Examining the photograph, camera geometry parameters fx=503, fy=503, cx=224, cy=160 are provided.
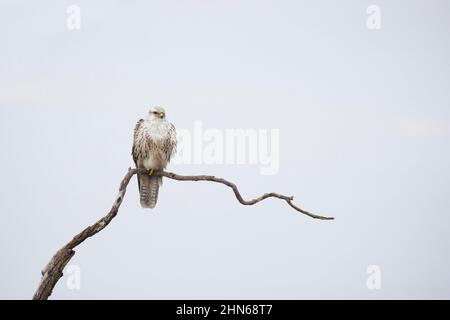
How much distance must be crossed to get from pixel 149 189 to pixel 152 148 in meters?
0.51

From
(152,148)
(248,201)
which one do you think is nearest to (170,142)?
(152,148)

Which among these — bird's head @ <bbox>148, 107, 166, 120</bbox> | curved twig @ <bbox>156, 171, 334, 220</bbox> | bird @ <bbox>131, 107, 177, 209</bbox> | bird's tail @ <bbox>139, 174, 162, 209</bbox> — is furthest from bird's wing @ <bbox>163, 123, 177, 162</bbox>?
curved twig @ <bbox>156, 171, 334, 220</bbox>

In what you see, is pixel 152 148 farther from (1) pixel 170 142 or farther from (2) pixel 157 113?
(2) pixel 157 113

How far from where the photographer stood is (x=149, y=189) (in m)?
6.05

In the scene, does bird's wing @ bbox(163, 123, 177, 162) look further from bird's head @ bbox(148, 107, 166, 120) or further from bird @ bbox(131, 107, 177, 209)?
bird's head @ bbox(148, 107, 166, 120)

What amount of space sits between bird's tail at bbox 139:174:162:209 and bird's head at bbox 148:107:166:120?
0.70 meters

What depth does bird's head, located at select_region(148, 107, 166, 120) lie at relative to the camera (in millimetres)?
5906

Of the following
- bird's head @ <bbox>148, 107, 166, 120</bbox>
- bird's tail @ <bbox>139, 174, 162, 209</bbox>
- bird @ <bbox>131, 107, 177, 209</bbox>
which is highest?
bird's head @ <bbox>148, 107, 166, 120</bbox>
